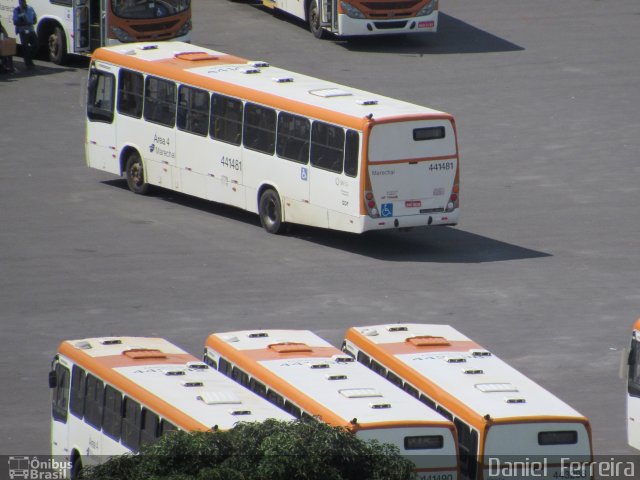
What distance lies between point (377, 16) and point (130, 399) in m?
28.6

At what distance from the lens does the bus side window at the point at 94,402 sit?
60.8ft

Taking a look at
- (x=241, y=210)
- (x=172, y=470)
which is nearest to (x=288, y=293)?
(x=241, y=210)

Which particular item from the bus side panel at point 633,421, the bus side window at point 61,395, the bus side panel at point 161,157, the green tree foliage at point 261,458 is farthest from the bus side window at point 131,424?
the bus side panel at point 161,157

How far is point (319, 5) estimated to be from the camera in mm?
45719

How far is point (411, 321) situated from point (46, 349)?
5.61 metres

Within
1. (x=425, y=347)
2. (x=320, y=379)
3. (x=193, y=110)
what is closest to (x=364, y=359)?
(x=425, y=347)

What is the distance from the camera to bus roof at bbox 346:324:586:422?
17.2 meters

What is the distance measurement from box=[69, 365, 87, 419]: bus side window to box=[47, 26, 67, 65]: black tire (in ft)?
84.6

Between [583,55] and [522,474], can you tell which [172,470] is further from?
[583,55]

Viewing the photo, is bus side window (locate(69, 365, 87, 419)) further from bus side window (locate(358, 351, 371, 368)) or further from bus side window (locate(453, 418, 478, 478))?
bus side window (locate(453, 418, 478, 478))

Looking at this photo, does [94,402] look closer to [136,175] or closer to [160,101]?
[160,101]

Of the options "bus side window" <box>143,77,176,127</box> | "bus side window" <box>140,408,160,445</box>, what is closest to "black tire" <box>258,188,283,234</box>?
"bus side window" <box>143,77,176,127</box>

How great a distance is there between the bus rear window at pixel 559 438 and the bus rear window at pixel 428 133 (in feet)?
40.5

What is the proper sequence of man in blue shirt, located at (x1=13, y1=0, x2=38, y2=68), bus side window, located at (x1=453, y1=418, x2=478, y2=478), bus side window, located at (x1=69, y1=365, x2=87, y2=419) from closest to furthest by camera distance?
bus side window, located at (x1=453, y1=418, x2=478, y2=478) < bus side window, located at (x1=69, y1=365, x2=87, y2=419) < man in blue shirt, located at (x1=13, y1=0, x2=38, y2=68)
